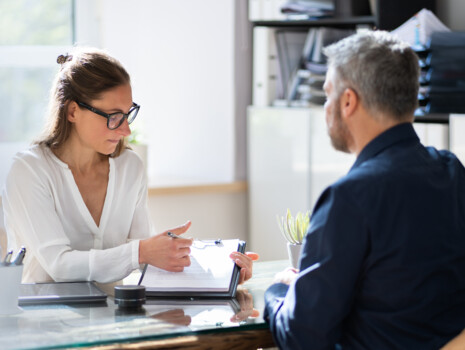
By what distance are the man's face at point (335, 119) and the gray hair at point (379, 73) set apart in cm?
2

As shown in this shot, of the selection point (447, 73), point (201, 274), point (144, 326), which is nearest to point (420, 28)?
point (447, 73)

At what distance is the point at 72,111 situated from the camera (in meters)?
2.56

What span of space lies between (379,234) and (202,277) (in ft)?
2.11

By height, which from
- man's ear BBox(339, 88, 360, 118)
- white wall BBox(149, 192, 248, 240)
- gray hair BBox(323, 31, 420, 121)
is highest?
gray hair BBox(323, 31, 420, 121)

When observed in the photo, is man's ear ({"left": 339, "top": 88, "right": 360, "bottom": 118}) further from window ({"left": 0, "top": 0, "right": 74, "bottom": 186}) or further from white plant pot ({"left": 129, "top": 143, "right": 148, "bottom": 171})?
window ({"left": 0, "top": 0, "right": 74, "bottom": 186})

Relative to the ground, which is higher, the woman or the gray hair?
the gray hair

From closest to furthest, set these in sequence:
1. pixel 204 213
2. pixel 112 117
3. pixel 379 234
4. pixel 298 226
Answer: pixel 379 234 → pixel 298 226 → pixel 112 117 → pixel 204 213

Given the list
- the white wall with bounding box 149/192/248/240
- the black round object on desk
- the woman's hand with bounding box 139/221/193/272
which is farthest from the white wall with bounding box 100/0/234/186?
the black round object on desk

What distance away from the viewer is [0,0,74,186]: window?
14.3 feet

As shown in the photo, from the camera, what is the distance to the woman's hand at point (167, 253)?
7.37 ft

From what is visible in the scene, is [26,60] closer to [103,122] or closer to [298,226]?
[103,122]

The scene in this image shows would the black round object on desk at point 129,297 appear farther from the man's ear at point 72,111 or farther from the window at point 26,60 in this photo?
the window at point 26,60

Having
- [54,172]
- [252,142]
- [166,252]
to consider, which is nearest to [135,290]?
[166,252]

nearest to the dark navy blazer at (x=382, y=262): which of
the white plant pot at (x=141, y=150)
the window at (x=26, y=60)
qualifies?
the white plant pot at (x=141, y=150)
